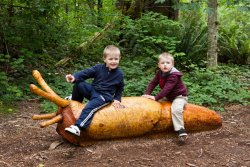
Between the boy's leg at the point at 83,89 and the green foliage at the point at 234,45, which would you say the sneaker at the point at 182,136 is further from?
the green foliage at the point at 234,45

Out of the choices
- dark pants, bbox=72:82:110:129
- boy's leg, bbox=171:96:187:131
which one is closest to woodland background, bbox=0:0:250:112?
boy's leg, bbox=171:96:187:131

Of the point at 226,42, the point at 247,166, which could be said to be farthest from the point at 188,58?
the point at 247,166

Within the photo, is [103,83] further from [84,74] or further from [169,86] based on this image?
[169,86]

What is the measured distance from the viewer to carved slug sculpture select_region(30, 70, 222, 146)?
4398mm

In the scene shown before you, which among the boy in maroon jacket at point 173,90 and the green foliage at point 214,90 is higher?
the boy in maroon jacket at point 173,90

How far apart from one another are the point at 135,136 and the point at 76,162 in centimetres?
102

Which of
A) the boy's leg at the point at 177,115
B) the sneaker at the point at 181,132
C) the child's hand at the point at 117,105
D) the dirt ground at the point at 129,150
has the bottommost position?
the dirt ground at the point at 129,150

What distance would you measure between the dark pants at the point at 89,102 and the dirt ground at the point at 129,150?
1.19ft

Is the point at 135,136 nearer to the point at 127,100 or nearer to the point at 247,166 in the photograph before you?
the point at 127,100

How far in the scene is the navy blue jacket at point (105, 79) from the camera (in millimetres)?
4582

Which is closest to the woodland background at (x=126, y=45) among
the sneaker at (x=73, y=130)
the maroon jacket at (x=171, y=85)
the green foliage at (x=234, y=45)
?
the green foliage at (x=234, y=45)

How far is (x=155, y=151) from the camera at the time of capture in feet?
14.2

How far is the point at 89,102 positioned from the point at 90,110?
0.13 m

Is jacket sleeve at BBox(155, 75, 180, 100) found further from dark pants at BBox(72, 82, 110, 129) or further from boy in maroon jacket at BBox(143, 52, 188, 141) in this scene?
dark pants at BBox(72, 82, 110, 129)
